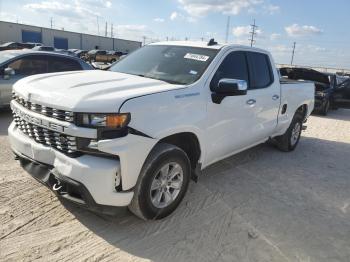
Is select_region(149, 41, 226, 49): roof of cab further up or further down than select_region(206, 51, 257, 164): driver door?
further up

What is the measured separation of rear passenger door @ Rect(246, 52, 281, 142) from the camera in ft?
16.4

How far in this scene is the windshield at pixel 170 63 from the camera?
13.4 feet

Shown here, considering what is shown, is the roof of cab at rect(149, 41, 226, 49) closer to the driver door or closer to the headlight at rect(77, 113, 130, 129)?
the driver door

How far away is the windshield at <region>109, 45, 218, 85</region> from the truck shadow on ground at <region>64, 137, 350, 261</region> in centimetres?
151

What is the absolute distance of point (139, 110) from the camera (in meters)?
3.13

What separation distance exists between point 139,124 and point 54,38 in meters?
62.9

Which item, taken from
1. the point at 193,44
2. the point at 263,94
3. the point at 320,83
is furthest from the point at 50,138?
the point at 320,83

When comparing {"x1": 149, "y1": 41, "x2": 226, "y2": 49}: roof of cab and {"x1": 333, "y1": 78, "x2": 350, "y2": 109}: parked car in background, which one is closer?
{"x1": 149, "y1": 41, "x2": 226, "y2": 49}: roof of cab

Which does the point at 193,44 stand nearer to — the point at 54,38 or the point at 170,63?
the point at 170,63

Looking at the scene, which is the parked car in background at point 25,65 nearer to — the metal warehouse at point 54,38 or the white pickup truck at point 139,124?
the white pickup truck at point 139,124

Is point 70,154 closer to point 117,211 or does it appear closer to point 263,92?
point 117,211

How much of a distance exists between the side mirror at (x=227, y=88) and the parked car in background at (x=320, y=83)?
8613 mm

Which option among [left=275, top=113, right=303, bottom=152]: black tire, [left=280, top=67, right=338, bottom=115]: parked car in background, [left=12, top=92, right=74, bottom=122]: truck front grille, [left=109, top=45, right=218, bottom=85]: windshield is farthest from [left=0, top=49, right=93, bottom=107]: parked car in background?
[left=280, top=67, right=338, bottom=115]: parked car in background

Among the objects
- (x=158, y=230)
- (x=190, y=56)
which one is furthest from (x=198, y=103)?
(x=158, y=230)
